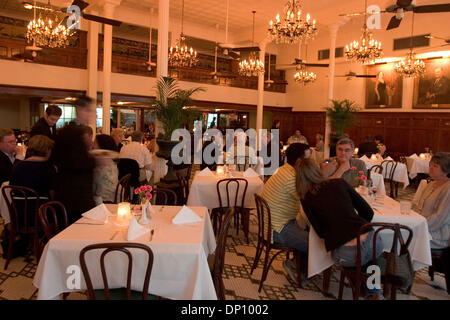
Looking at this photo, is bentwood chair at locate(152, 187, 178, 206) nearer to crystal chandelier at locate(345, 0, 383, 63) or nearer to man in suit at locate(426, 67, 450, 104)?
crystal chandelier at locate(345, 0, 383, 63)

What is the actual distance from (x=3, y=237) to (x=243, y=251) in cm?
311

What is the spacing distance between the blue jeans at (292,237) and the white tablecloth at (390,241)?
17 centimetres

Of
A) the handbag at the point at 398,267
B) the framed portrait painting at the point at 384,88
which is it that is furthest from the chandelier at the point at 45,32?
the framed portrait painting at the point at 384,88

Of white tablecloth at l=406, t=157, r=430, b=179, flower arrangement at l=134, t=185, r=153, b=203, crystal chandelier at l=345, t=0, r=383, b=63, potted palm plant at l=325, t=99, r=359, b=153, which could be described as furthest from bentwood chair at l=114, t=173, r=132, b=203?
white tablecloth at l=406, t=157, r=430, b=179

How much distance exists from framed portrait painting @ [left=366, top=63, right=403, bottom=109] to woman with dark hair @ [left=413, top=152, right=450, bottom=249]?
10.6 meters

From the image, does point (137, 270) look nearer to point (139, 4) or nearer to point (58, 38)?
point (58, 38)

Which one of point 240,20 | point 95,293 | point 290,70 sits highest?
point 240,20

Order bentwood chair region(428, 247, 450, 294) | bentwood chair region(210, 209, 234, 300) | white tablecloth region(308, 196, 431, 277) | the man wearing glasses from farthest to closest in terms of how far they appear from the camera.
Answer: the man wearing glasses
bentwood chair region(428, 247, 450, 294)
white tablecloth region(308, 196, 431, 277)
bentwood chair region(210, 209, 234, 300)

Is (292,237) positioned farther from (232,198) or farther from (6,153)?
(6,153)

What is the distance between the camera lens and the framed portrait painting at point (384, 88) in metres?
13.6

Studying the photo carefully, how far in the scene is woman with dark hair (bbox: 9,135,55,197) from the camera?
396 centimetres
